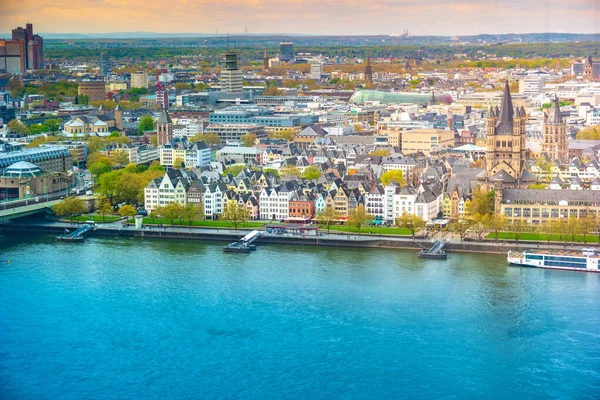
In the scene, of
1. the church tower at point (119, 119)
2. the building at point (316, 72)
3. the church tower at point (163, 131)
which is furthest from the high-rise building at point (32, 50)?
the church tower at point (163, 131)

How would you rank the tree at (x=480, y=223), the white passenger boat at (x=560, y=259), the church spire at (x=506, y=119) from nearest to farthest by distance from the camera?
the white passenger boat at (x=560, y=259), the tree at (x=480, y=223), the church spire at (x=506, y=119)

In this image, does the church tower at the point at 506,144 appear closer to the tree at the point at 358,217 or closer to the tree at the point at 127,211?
the tree at the point at 358,217

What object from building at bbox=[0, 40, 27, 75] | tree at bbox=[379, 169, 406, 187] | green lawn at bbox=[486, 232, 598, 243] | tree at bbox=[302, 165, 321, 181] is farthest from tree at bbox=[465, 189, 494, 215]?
building at bbox=[0, 40, 27, 75]

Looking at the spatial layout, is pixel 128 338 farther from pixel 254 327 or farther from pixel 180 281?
pixel 180 281

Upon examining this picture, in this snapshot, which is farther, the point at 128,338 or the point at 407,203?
the point at 407,203

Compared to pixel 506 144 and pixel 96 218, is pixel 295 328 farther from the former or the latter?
pixel 506 144

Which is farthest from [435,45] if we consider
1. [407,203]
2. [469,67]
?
[407,203]

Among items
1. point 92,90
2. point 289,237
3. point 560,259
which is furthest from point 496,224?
point 92,90
